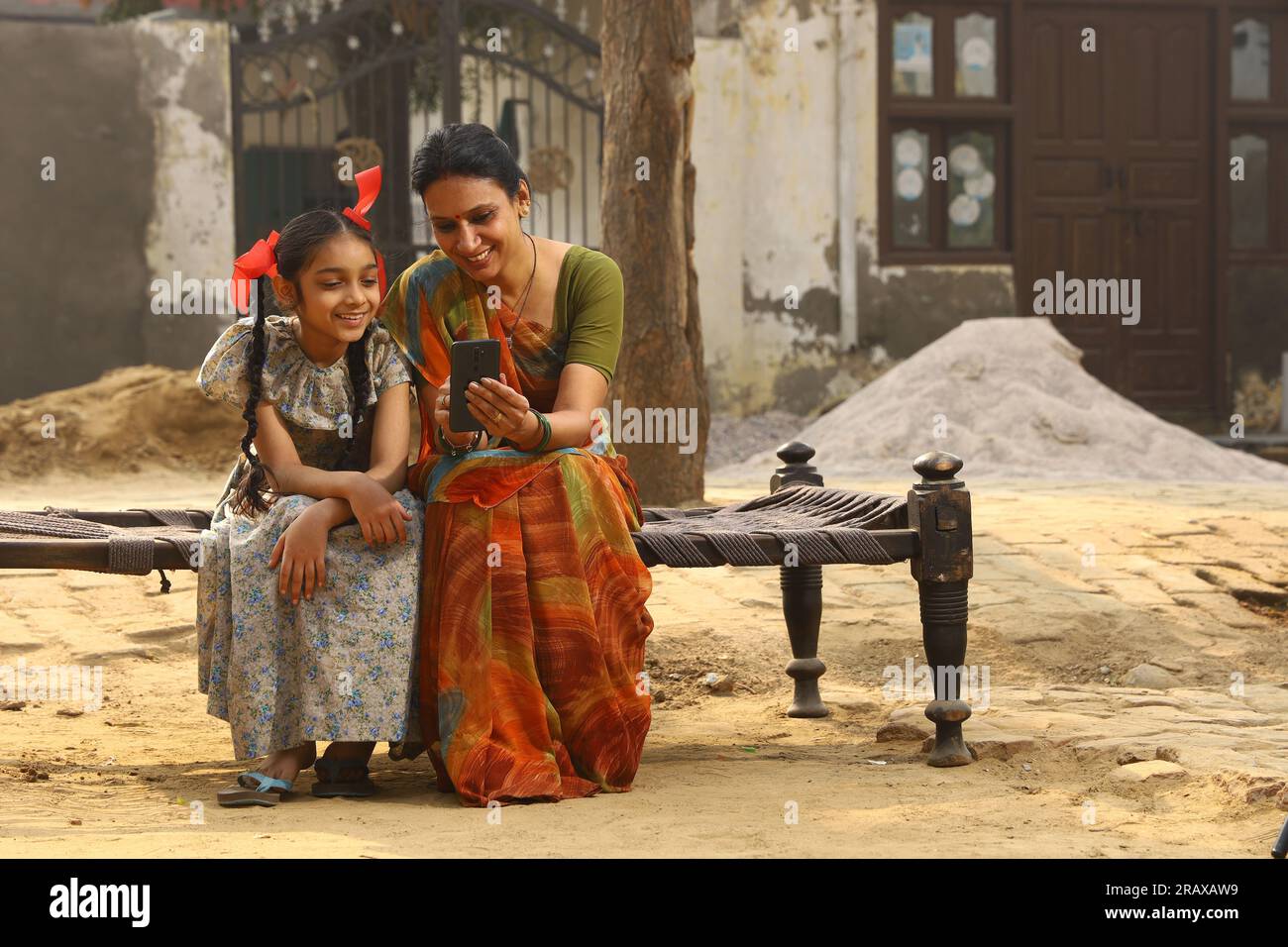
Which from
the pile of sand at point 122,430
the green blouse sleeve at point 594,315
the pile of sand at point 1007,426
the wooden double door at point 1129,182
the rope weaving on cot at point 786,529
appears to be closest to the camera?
the green blouse sleeve at point 594,315

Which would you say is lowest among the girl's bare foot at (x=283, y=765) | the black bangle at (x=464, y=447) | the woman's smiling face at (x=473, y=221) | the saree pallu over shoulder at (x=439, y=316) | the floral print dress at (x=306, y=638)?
the girl's bare foot at (x=283, y=765)

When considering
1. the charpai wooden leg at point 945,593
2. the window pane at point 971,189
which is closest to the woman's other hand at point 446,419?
the charpai wooden leg at point 945,593

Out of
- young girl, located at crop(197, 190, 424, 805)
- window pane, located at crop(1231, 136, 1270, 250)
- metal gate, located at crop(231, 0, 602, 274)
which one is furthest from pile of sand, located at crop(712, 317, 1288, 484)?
young girl, located at crop(197, 190, 424, 805)

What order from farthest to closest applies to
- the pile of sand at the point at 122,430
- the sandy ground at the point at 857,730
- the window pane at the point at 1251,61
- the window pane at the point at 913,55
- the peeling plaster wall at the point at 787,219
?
the window pane at the point at 1251,61 < the window pane at the point at 913,55 < the peeling plaster wall at the point at 787,219 < the pile of sand at the point at 122,430 < the sandy ground at the point at 857,730

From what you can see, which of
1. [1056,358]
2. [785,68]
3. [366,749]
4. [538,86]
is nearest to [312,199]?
[538,86]

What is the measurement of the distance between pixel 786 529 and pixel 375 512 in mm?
1024

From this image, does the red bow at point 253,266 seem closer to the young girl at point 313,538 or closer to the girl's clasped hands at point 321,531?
the young girl at point 313,538

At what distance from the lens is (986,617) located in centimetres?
540

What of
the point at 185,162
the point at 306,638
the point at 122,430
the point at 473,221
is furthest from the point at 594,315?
the point at 185,162

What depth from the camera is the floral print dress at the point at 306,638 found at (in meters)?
3.33

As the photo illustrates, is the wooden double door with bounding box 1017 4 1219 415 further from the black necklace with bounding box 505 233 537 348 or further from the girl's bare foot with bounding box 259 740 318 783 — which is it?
the girl's bare foot with bounding box 259 740 318 783

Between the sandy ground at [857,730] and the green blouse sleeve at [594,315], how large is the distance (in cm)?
93

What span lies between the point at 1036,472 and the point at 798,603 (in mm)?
4649

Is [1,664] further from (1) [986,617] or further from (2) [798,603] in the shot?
(1) [986,617]
